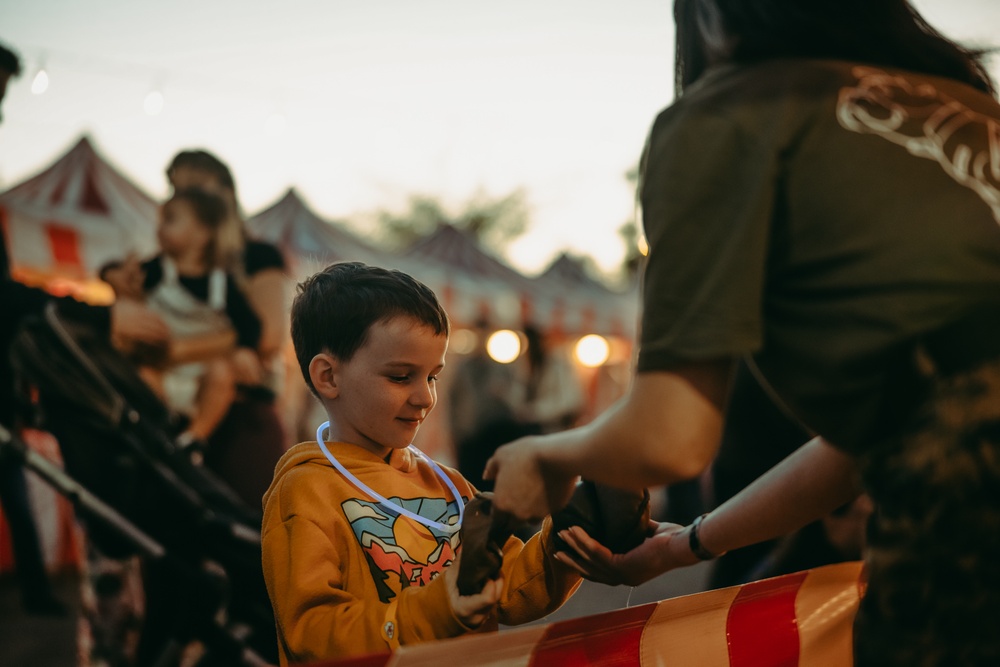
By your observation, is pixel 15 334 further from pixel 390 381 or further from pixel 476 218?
pixel 476 218

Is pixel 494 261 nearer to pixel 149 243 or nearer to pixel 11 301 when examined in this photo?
pixel 149 243

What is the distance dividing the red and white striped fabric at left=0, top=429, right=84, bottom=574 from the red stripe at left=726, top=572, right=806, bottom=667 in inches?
115

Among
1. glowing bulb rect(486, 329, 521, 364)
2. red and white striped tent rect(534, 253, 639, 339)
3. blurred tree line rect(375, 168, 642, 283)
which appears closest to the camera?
glowing bulb rect(486, 329, 521, 364)

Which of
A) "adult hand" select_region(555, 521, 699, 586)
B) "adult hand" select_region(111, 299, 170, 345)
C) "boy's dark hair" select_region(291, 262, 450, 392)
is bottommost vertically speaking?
"adult hand" select_region(555, 521, 699, 586)

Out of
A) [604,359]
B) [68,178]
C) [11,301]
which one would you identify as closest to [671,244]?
[11,301]

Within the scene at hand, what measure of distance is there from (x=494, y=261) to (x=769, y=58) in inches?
260

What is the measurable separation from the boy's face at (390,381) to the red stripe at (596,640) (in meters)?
0.49

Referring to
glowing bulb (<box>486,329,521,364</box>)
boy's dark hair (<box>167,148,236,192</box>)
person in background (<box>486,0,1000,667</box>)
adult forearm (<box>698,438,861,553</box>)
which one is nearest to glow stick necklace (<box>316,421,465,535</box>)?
adult forearm (<box>698,438,861,553</box>)

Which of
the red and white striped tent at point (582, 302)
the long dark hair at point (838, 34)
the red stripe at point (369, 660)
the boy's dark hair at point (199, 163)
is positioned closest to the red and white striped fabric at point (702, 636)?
the red stripe at point (369, 660)

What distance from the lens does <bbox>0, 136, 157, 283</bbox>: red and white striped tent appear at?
12.8 feet

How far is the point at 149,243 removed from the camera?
3.97 metres

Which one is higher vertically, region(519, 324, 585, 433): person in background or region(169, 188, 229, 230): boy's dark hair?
region(169, 188, 229, 230): boy's dark hair

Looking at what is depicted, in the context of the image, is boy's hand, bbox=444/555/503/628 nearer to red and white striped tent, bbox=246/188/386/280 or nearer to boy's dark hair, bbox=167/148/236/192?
boy's dark hair, bbox=167/148/236/192

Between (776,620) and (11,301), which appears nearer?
(776,620)
